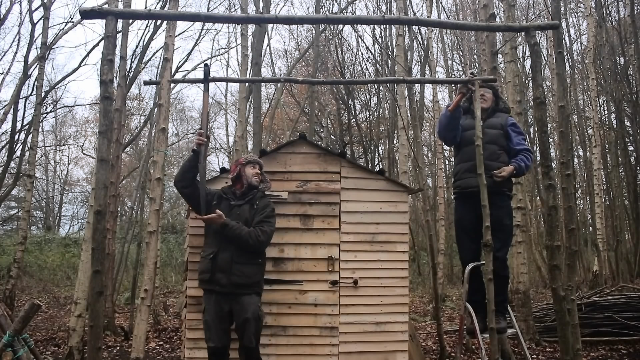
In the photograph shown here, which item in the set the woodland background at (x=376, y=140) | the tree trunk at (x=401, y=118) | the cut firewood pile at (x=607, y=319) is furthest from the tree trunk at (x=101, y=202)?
the cut firewood pile at (x=607, y=319)

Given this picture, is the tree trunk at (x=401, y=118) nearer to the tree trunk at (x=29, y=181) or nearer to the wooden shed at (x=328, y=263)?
the wooden shed at (x=328, y=263)

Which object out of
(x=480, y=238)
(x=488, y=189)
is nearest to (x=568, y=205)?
(x=488, y=189)

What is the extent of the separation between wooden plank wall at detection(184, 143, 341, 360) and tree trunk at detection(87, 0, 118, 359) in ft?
8.88

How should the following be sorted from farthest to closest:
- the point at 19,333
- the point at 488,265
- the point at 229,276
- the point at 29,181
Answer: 1. the point at 29,181
2. the point at 229,276
3. the point at 19,333
4. the point at 488,265

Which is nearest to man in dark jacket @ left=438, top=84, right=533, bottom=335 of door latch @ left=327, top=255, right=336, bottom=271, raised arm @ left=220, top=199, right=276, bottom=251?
raised arm @ left=220, top=199, right=276, bottom=251

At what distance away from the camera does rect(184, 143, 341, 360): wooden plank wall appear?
598 centimetres

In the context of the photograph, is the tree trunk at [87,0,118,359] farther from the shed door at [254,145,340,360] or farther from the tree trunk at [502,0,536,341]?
the tree trunk at [502,0,536,341]

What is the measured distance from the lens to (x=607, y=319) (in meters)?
8.30

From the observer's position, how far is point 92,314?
3.18 m

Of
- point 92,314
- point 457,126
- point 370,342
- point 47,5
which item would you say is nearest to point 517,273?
point 370,342

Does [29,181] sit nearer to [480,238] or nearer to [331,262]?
[331,262]

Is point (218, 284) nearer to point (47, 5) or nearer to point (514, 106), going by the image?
point (514, 106)

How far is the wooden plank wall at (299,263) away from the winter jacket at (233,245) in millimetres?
1570

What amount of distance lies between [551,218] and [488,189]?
483mm
